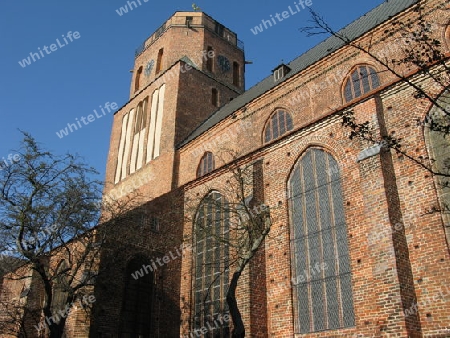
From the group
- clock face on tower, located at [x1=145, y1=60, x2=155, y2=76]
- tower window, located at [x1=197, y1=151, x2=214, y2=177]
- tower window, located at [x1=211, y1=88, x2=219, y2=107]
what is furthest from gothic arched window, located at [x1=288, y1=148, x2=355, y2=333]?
clock face on tower, located at [x1=145, y1=60, x2=155, y2=76]

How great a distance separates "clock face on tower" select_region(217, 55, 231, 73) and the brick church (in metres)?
5.89

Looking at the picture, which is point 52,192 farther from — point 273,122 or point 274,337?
point 273,122

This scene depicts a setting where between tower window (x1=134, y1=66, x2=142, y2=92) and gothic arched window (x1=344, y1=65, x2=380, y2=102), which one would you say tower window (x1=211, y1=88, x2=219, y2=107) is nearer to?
tower window (x1=134, y1=66, x2=142, y2=92)

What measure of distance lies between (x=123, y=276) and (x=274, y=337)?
217 inches

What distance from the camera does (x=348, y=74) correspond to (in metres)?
14.7

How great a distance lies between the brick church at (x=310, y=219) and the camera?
345 inches

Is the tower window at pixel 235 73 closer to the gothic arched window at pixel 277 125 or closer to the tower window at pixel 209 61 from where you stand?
the tower window at pixel 209 61

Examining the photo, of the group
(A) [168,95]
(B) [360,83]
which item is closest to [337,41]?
(B) [360,83]

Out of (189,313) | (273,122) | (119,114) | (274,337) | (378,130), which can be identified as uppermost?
(119,114)

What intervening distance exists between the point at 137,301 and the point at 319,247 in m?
6.63

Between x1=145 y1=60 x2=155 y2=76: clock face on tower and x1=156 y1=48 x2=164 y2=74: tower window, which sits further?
x1=145 y1=60 x2=155 y2=76: clock face on tower

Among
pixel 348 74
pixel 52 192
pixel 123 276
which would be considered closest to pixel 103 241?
pixel 52 192

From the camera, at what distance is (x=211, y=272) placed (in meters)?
13.5

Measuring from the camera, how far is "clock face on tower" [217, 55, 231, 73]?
25953mm
